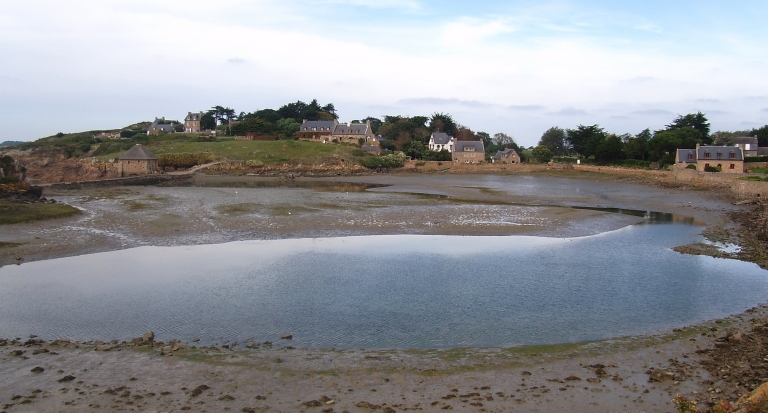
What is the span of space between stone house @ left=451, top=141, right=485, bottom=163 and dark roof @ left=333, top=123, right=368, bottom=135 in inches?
733

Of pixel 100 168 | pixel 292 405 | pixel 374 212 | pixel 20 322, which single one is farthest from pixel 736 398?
pixel 100 168

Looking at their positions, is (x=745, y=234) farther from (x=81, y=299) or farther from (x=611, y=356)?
(x=81, y=299)

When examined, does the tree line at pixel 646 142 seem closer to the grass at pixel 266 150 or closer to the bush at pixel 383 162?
the bush at pixel 383 162

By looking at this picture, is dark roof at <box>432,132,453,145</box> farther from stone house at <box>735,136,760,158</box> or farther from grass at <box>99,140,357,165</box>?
stone house at <box>735,136,760,158</box>

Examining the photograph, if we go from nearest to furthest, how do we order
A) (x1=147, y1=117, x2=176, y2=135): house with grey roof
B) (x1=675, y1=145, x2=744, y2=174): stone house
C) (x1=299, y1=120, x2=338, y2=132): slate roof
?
(x1=675, y1=145, x2=744, y2=174): stone house
(x1=299, y1=120, x2=338, y2=132): slate roof
(x1=147, y1=117, x2=176, y2=135): house with grey roof

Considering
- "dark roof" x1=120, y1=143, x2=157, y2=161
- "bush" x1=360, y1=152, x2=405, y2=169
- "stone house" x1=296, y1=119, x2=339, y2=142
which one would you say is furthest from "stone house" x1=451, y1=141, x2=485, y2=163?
"dark roof" x1=120, y1=143, x2=157, y2=161

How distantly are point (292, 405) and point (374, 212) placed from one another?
24.6 m

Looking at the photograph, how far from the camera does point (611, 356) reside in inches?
441

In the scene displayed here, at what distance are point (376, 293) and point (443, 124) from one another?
93551 millimetres

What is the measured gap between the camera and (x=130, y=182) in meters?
55.4

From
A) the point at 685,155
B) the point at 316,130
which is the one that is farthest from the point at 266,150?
the point at 685,155

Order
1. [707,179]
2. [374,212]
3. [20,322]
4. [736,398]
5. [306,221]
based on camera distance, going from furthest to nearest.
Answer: [707,179] → [374,212] → [306,221] → [20,322] → [736,398]

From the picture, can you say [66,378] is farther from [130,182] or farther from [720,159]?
[720,159]

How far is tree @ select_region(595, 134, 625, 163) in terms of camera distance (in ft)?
245
